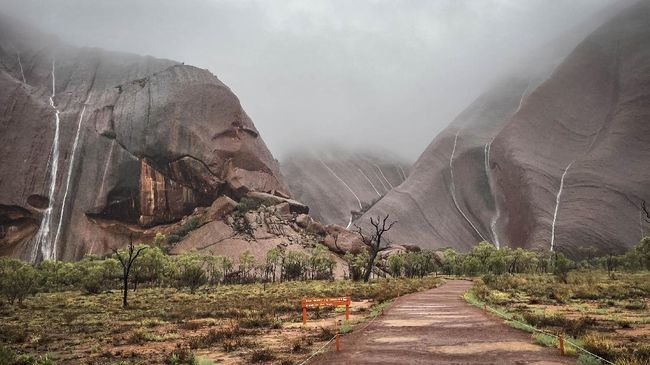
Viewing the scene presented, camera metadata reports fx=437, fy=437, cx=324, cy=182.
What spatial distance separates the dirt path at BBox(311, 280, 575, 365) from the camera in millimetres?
11102

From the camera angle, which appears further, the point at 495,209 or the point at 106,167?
the point at 495,209

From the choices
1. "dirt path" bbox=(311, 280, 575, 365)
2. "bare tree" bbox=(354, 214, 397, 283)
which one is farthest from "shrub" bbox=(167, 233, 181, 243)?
"dirt path" bbox=(311, 280, 575, 365)

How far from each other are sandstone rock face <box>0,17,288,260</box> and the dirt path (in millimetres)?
112303

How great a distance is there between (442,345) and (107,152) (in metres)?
129

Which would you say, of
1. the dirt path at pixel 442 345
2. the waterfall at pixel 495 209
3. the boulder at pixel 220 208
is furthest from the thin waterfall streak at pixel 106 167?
the waterfall at pixel 495 209

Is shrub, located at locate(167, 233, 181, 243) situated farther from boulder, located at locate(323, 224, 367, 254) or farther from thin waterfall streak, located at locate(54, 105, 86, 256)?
boulder, located at locate(323, 224, 367, 254)

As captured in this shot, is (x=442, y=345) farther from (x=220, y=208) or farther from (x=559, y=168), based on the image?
(x=559, y=168)

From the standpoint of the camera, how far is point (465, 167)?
178750 mm

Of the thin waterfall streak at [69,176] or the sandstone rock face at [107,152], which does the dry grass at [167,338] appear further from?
the sandstone rock face at [107,152]

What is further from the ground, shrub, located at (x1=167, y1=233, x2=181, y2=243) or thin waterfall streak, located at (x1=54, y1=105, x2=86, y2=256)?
thin waterfall streak, located at (x1=54, y1=105, x2=86, y2=256)

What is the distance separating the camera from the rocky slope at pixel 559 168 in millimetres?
130000

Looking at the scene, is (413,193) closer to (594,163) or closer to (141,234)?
(594,163)

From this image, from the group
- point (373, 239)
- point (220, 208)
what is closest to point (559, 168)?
point (373, 239)

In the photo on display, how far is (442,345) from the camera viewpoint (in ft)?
42.9
